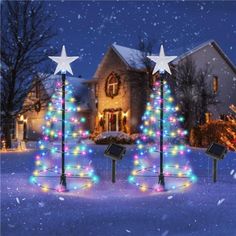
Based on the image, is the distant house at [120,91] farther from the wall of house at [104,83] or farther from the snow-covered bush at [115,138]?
the snow-covered bush at [115,138]

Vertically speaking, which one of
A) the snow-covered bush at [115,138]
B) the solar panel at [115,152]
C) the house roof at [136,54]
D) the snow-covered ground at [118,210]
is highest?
the house roof at [136,54]

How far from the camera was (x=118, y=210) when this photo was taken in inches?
312

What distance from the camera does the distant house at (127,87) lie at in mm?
32875

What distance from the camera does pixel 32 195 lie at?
940cm

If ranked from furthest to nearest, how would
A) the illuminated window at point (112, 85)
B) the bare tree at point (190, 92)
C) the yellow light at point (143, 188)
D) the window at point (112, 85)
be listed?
the window at point (112, 85) < the illuminated window at point (112, 85) < the bare tree at point (190, 92) < the yellow light at point (143, 188)

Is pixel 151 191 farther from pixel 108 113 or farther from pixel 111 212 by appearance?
pixel 108 113

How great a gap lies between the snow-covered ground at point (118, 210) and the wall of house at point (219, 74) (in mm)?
23709

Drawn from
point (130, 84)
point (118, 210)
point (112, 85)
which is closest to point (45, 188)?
point (118, 210)

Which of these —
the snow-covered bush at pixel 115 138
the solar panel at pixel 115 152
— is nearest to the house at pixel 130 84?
the snow-covered bush at pixel 115 138

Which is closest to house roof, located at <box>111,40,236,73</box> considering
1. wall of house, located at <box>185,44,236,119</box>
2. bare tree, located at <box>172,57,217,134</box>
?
wall of house, located at <box>185,44,236,119</box>

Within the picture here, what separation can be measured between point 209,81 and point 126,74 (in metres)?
7.09

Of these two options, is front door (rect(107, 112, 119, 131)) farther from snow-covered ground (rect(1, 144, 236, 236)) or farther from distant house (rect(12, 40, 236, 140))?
snow-covered ground (rect(1, 144, 236, 236))

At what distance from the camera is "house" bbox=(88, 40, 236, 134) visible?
108ft

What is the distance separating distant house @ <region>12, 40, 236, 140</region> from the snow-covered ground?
2174 cm
